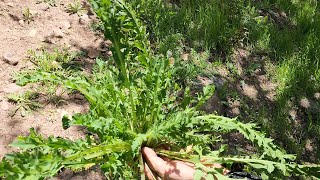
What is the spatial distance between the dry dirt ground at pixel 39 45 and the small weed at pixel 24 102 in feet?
0.11

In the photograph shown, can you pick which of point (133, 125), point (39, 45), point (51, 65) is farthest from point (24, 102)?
point (133, 125)

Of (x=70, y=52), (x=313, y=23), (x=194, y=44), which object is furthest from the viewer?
(x=313, y=23)

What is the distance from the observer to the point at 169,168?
2.30m

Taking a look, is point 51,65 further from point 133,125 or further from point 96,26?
point 133,125

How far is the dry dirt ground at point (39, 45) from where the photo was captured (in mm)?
2799

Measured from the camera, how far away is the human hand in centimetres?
229

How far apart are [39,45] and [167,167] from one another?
173 centimetres

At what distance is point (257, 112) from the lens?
3.35 metres

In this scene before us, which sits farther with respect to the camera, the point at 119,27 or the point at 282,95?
the point at 282,95

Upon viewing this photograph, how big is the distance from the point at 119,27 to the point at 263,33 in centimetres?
194

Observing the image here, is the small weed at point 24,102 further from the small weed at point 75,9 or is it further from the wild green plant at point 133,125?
the small weed at point 75,9

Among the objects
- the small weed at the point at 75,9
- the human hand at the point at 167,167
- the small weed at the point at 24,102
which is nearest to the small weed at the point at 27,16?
the small weed at the point at 75,9

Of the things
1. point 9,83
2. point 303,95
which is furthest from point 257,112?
point 9,83

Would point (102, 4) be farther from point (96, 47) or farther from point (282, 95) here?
point (282, 95)
